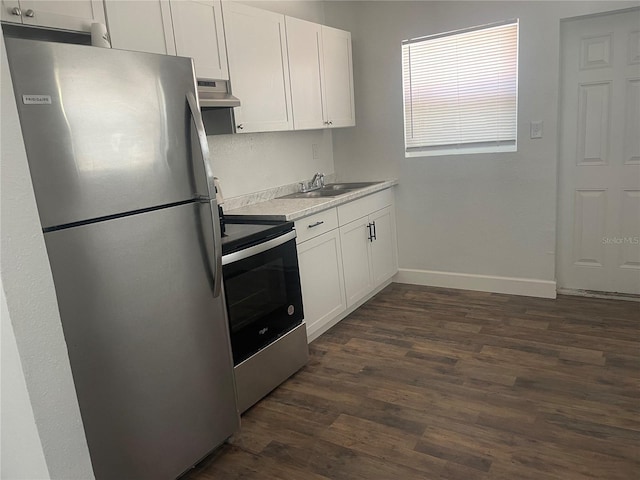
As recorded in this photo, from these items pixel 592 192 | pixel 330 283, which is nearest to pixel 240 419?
pixel 330 283

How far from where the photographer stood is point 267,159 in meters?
3.68

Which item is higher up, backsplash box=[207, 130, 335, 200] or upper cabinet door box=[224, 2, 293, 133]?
upper cabinet door box=[224, 2, 293, 133]

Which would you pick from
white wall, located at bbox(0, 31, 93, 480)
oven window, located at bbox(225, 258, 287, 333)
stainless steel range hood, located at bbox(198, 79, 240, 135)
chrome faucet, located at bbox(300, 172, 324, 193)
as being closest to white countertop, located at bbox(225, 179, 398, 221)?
oven window, located at bbox(225, 258, 287, 333)

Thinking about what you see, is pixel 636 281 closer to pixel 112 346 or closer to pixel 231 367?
pixel 231 367

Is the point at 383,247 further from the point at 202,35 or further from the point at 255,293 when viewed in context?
the point at 202,35

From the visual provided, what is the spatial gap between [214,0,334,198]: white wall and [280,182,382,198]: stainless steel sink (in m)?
0.15

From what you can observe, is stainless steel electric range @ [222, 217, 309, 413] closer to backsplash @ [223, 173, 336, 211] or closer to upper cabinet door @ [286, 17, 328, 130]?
backsplash @ [223, 173, 336, 211]

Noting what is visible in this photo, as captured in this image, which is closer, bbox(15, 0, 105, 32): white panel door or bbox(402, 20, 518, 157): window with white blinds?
bbox(15, 0, 105, 32): white panel door

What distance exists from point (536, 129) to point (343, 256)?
5.60 ft

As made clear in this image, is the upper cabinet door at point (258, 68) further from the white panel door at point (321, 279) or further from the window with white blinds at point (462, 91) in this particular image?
the window with white blinds at point (462, 91)

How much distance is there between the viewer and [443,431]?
7.26 feet

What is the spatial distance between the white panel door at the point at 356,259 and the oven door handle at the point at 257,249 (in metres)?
0.77

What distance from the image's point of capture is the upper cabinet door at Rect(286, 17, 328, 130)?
3365mm

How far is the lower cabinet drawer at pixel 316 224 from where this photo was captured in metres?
2.96
